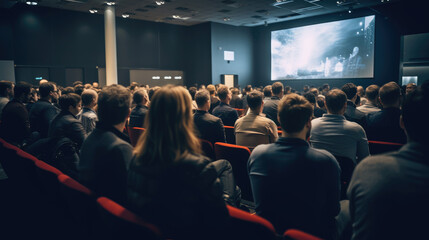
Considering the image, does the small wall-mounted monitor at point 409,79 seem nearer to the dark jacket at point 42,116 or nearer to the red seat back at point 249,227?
the dark jacket at point 42,116

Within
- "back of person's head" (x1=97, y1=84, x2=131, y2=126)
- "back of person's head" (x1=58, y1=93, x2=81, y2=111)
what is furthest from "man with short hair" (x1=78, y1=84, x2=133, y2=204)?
"back of person's head" (x1=58, y1=93, x2=81, y2=111)

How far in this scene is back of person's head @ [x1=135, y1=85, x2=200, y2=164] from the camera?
1.37m

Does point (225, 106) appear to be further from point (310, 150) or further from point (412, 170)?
point (412, 170)

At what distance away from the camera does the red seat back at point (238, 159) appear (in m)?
2.79

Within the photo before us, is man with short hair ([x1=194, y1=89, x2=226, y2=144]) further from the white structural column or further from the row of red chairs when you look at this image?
the white structural column

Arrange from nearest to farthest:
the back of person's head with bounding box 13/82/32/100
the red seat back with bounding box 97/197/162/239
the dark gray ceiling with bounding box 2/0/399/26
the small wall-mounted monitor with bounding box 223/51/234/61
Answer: the red seat back with bounding box 97/197/162/239 → the back of person's head with bounding box 13/82/32/100 → the dark gray ceiling with bounding box 2/0/399/26 → the small wall-mounted monitor with bounding box 223/51/234/61

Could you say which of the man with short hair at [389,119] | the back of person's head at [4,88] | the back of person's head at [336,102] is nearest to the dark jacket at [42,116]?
the back of person's head at [4,88]

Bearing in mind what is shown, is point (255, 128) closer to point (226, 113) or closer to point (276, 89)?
point (226, 113)

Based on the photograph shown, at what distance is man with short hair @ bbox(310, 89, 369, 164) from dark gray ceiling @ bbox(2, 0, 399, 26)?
9.52 metres

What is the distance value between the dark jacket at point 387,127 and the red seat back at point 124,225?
3.22 m

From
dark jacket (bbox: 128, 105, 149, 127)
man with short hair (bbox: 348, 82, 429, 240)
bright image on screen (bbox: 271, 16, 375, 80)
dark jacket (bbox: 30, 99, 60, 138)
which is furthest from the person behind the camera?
bright image on screen (bbox: 271, 16, 375, 80)

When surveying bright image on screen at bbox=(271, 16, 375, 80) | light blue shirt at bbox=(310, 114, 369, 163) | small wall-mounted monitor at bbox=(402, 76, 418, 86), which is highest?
bright image on screen at bbox=(271, 16, 375, 80)

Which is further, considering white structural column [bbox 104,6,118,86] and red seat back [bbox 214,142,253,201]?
white structural column [bbox 104,6,118,86]

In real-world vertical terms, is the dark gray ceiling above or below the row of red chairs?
above
